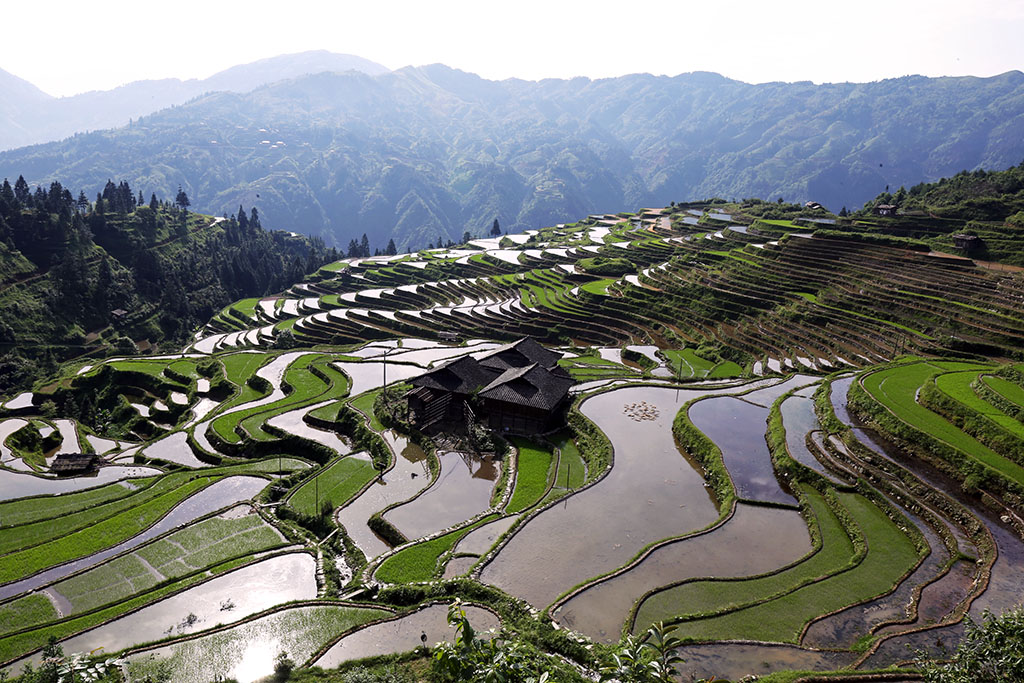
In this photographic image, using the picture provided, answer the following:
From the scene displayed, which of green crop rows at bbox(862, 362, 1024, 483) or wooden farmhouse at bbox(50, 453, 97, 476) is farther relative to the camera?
wooden farmhouse at bbox(50, 453, 97, 476)

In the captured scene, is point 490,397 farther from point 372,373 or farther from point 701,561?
point 372,373

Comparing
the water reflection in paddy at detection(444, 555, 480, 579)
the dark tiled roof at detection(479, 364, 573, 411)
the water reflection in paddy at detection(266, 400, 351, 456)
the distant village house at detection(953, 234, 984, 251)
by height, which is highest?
the distant village house at detection(953, 234, 984, 251)

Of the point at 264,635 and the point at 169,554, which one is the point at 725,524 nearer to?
the point at 264,635

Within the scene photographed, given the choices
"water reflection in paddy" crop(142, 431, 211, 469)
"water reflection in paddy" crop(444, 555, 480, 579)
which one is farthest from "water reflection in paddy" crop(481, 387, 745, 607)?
"water reflection in paddy" crop(142, 431, 211, 469)

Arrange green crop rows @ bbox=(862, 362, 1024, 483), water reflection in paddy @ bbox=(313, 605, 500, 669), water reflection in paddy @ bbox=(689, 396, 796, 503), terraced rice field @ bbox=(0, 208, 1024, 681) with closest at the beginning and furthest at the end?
1. water reflection in paddy @ bbox=(313, 605, 500, 669)
2. terraced rice field @ bbox=(0, 208, 1024, 681)
3. green crop rows @ bbox=(862, 362, 1024, 483)
4. water reflection in paddy @ bbox=(689, 396, 796, 503)

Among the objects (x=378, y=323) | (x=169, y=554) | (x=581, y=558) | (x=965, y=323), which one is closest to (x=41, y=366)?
(x=378, y=323)

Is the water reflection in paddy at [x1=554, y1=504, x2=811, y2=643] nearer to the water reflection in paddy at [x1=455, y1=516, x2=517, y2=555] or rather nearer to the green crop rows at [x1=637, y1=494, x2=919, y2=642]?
the green crop rows at [x1=637, y1=494, x2=919, y2=642]
